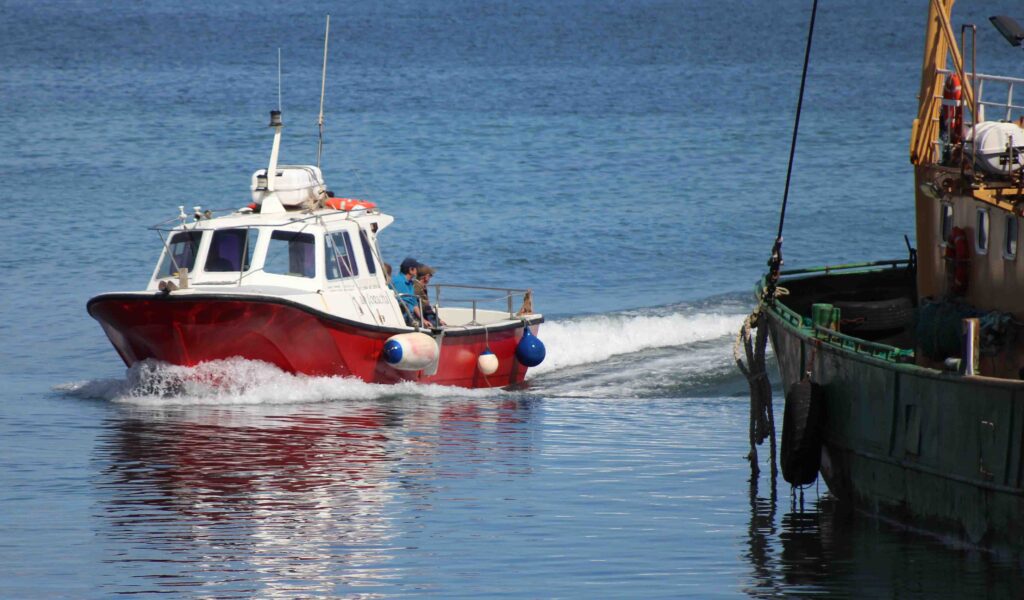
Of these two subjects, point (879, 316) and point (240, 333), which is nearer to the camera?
point (879, 316)

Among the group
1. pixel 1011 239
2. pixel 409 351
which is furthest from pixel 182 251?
pixel 1011 239

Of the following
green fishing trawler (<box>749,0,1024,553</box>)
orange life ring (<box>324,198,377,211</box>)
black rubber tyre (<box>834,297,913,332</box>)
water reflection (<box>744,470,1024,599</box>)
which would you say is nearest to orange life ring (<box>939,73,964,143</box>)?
green fishing trawler (<box>749,0,1024,553</box>)

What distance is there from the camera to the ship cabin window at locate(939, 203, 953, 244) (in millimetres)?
15891

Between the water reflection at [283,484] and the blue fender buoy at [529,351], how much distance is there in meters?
1.81

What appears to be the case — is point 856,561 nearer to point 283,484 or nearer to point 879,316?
point 879,316

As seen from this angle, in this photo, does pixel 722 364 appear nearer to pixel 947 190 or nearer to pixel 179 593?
pixel 947 190

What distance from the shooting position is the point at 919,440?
1460 centimetres

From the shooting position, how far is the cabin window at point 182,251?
22906 millimetres

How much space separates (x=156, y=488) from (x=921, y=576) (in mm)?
7595

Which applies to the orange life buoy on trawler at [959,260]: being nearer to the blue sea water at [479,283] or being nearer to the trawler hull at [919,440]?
the trawler hull at [919,440]

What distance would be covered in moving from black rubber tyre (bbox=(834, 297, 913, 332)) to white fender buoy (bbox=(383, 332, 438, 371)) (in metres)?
6.43

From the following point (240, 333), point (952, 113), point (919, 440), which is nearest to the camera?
point (919, 440)

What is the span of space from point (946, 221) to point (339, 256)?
388 inches

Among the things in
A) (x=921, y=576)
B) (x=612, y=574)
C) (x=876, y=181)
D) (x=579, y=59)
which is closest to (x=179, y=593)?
(x=612, y=574)
